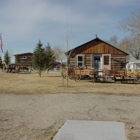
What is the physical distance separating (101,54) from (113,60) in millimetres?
1574

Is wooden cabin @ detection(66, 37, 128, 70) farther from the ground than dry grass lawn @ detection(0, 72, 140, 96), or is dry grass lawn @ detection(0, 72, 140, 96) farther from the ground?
wooden cabin @ detection(66, 37, 128, 70)

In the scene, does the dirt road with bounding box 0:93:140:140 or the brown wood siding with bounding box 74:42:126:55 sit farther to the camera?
the brown wood siding with bounding box 74:42:126:55

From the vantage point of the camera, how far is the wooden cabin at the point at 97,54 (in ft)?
89.0

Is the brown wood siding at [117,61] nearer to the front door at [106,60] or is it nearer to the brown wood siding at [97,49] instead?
the front door at [106,60]

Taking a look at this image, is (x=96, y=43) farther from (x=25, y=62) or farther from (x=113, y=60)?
(x=25, y=62)

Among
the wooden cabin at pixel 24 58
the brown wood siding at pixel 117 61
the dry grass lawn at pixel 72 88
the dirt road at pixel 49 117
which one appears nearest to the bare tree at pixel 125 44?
the wooden cabin at pixel 24 58

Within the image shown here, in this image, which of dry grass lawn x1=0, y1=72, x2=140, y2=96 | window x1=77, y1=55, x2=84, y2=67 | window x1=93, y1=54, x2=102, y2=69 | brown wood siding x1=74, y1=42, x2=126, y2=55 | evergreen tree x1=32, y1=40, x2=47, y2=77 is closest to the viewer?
dry grass lawn x1=0, y1=72, x2=140, y2=96

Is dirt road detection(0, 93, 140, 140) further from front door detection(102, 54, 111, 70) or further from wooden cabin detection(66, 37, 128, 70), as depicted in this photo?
front door detection(102, 54, 111, 70)

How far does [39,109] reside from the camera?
7.62m

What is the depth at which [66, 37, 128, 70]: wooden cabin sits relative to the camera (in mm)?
27141

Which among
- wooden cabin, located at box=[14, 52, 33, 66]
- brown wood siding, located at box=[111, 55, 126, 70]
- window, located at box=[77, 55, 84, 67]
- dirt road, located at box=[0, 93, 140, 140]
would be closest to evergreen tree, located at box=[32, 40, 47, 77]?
window, located at box=[77, 55, 84, 67]

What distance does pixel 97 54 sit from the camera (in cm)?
2742

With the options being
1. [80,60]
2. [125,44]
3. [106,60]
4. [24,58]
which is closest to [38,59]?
[80,60]

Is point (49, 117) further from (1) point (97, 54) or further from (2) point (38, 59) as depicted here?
(2) point (38, 59)
